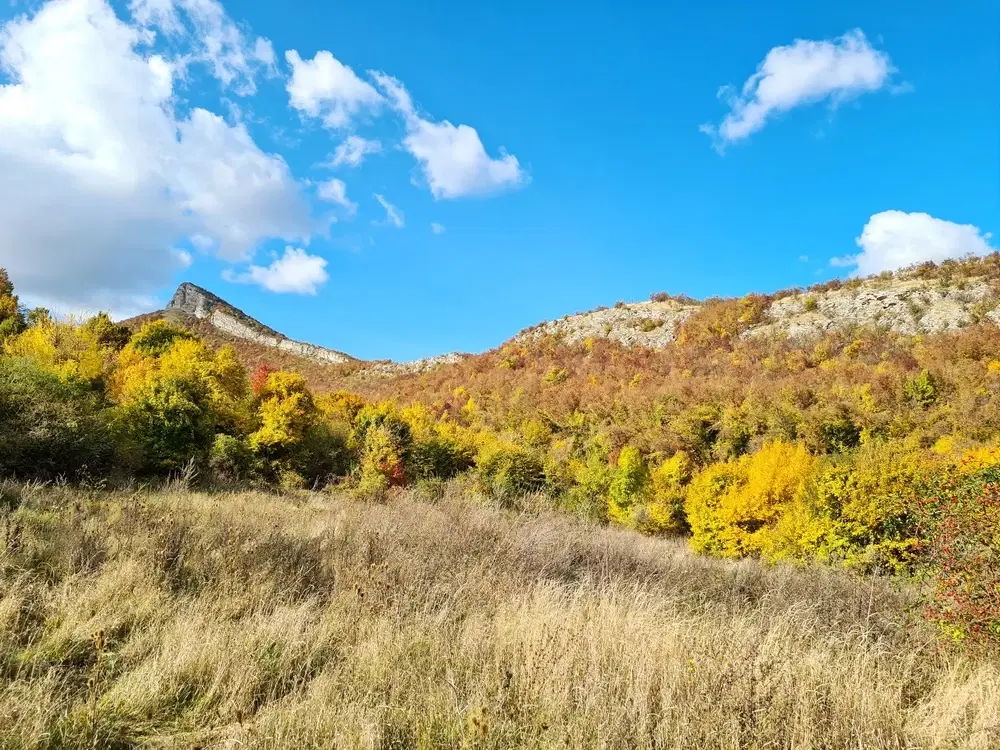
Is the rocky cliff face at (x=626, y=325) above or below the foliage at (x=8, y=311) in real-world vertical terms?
above

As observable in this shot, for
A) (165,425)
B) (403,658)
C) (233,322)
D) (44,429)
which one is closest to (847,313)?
(165,425)

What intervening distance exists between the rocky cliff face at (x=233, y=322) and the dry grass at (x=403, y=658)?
6020 cm

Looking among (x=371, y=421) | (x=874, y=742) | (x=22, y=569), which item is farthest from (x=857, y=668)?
(x=371, y=421)

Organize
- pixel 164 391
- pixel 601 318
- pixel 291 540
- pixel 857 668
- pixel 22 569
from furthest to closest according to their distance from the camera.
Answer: pixel 601 318 < pixel 164 391 < pixel 291 540 < pixel 22 569 < pixel 857 668

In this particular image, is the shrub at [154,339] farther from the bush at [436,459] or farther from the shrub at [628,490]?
the shrub at [628,490]

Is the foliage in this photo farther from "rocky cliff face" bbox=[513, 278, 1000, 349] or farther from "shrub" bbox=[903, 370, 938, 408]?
"shrub" bbox=[903, 370, 938, 408]

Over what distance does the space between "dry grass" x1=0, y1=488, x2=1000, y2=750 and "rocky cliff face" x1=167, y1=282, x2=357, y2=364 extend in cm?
6020

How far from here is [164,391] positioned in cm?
1720

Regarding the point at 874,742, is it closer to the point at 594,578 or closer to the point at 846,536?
the point at 594,578

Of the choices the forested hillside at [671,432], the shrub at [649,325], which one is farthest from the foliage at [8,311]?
the shrub at [649,325]

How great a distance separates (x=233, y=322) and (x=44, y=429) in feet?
205

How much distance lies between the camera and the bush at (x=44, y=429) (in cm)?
1112

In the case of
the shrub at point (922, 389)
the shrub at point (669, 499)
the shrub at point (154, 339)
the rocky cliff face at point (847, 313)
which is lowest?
the shrub at point (669, 499)

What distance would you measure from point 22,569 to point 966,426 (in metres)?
24.5
